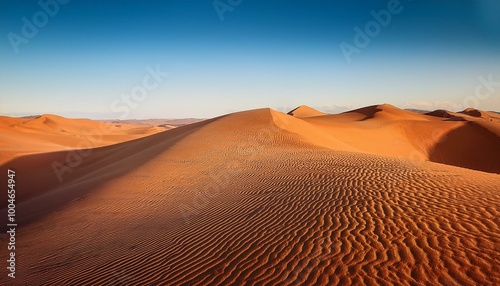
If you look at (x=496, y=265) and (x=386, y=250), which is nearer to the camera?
(x=496, y=265)

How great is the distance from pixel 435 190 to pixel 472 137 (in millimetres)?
33516

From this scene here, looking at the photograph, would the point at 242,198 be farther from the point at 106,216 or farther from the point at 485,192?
the point at 485,192

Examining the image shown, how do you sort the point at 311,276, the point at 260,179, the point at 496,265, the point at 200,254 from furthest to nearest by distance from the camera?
the point at 260,179 → the point at 200,254 → the point at 311,276 → the point at 496,265

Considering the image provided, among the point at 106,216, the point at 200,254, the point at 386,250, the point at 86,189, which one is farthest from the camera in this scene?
the point at 86,189

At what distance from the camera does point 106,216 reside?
8867 mm

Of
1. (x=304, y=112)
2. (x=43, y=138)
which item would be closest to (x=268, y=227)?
(x=43, y=138)

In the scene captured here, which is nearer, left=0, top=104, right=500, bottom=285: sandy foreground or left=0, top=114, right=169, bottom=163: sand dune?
left=0, top=104, right=500, bottom=285: sandy foreground

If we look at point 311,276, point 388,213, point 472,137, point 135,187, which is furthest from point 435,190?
point 472,137

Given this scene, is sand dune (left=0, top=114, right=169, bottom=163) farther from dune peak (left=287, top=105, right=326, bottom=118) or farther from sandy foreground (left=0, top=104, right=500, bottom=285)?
dune peak (left=287, top=105, right=326, bottom=118)

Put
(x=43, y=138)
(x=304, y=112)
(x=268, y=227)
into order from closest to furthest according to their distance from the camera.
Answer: (x=268, y=227) → (x=43, y=138) → (x=304, y=112)

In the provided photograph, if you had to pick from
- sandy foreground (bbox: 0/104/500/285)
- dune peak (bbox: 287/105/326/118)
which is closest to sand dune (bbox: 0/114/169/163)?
sandy foreground (bbox: 0/104/500/285)

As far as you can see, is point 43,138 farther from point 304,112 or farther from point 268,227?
point 304,112

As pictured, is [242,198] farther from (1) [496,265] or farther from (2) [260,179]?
(1) [496,265]

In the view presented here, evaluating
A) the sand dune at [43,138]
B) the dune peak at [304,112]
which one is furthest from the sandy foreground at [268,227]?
the dune peak at [304,112]
